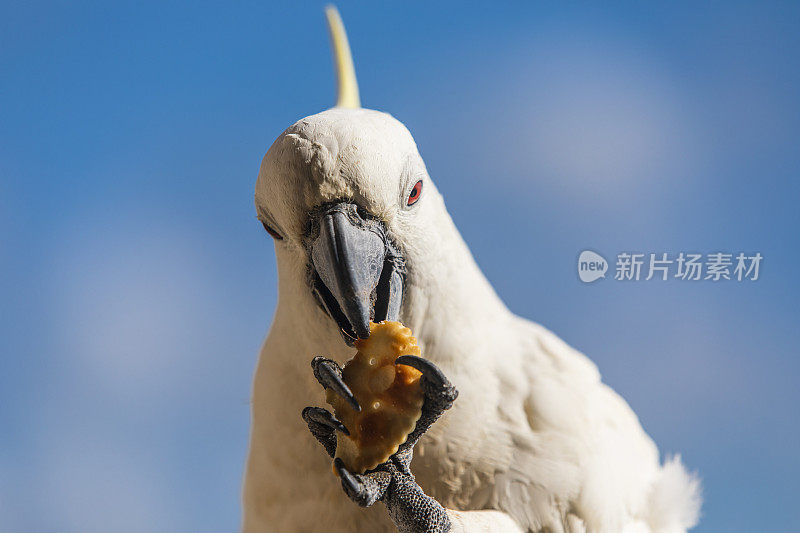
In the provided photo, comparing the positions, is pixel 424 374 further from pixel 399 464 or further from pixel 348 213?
pixel 348 213

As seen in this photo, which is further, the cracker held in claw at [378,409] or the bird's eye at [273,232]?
the bird's eye at [273,232]

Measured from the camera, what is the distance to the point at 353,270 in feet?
5.08

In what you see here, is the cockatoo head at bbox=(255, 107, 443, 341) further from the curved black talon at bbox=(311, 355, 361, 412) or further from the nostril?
the curved black talon at bbox=(311, 355, 361, 412)

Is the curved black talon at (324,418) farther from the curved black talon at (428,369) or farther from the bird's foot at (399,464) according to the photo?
the curved black talon at (428,369)

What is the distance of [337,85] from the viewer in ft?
8.00

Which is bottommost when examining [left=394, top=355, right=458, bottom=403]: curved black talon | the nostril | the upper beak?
[left=394, top=355, right=458, bottom=403]: curved black talon

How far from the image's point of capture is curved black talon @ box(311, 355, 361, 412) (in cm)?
137

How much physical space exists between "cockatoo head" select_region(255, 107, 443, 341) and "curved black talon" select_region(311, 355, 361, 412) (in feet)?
0.45

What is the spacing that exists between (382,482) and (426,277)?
1.85ft

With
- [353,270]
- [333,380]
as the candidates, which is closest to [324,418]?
[333,380]

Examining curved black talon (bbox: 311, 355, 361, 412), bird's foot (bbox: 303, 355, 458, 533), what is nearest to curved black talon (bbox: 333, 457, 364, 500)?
bird's foot (bbox: 303, 355, 458, 533)

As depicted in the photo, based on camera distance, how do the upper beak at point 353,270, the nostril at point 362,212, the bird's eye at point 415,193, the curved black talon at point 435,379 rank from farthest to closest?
the bird's eye at point 415,193, the nostril at point 362,212, the upper beak at point 353,270, the curved black talon at point 435,379

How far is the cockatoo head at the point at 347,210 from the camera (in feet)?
5.19

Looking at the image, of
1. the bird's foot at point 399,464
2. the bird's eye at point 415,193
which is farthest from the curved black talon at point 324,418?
the bird's eye at point 415,193
